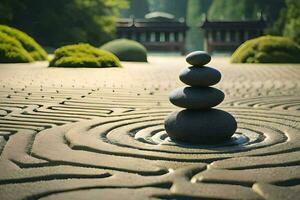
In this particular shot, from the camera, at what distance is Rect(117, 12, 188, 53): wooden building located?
38.6 meters

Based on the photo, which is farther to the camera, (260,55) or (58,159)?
(260,55)

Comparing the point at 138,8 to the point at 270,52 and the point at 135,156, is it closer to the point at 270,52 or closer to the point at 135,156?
the point at 270,52

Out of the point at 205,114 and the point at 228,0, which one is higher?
the point at 228,0

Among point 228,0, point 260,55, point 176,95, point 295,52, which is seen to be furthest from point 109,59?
point 228,0

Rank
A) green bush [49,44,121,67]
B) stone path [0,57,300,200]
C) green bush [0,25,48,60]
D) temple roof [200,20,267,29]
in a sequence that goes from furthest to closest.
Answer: temple roof [200,20,267,29] < green bush [0,25,48,60] < green bush [49,44,121,67] < stone path [0,57,300,200]

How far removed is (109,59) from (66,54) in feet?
5.59

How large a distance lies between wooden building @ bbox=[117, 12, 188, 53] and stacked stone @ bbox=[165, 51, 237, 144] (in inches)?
1359

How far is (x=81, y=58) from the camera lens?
16.4 meters

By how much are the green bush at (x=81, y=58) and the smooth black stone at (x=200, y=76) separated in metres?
12.3

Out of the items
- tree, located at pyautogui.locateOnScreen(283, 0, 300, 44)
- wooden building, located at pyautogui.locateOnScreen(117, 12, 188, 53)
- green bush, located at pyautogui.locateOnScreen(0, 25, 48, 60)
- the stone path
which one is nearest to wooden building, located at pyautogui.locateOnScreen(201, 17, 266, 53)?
wooden building, located at pyautogui.locateOnScreen(117, 12, 188, 53)

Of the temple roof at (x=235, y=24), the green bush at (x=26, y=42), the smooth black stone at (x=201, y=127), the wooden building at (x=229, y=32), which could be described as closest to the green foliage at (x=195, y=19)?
the wooden building at (x=229, y=32)

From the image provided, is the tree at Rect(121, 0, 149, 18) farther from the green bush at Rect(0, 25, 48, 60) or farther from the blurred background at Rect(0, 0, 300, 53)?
the green bush at Rect(0, 25, 48, 60)

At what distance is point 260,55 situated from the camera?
2028cm

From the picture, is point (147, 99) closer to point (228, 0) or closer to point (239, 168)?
point (239, 168)
